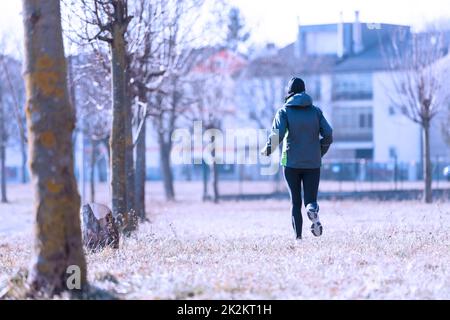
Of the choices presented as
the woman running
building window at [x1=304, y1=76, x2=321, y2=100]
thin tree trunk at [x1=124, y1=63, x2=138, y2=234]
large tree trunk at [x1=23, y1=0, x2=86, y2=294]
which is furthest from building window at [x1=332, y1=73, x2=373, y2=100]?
large tree trunk at [x1=23, y1=0, x2=86, y2=294]

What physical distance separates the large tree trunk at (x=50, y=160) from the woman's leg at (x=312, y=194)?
3653 millimetres

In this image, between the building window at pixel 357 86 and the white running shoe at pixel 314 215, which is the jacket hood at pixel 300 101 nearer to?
the white running shoe at pixel 314 215

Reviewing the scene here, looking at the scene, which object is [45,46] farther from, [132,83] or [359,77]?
[359,77]

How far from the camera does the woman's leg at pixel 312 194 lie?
31.2 ft

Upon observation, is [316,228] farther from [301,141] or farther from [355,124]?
[355,124]

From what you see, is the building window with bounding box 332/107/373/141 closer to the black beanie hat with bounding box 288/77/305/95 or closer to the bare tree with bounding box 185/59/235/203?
the bare tree with bounding box 185/59/235/203

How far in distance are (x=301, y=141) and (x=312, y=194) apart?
0.65m

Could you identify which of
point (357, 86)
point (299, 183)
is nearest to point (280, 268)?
point (299, 183)

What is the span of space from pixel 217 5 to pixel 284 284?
1701 cm

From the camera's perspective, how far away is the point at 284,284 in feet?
21.1

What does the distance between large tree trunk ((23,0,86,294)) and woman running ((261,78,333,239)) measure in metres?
3.37

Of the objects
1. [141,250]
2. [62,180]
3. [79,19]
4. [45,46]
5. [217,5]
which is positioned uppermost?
[217,5]

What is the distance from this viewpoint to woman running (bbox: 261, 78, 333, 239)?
31.0 feet
